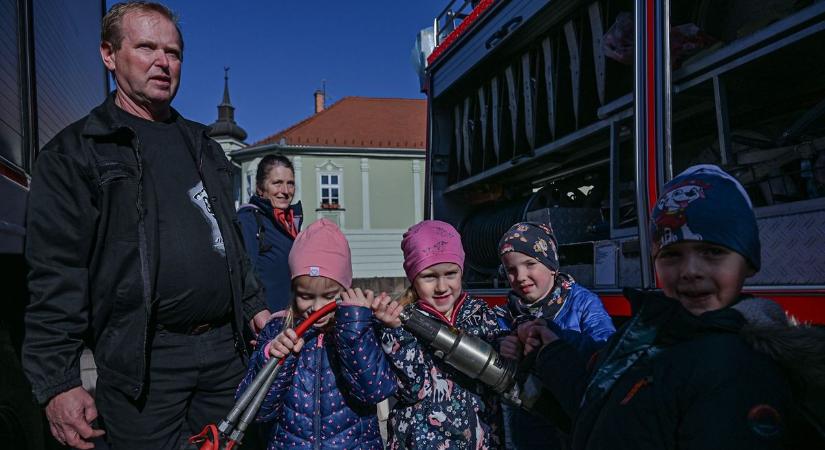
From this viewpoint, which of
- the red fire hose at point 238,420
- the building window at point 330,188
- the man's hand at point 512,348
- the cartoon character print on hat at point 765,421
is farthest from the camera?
the building window at point 330,188

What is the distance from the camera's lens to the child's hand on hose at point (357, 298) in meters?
1.77

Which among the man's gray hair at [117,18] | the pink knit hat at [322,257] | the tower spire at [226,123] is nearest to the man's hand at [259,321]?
the pink knit hat at [322,257]

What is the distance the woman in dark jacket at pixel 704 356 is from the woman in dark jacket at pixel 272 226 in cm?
239

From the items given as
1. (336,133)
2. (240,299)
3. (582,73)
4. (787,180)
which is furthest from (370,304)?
(336,133)

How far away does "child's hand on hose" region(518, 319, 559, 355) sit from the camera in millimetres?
1563

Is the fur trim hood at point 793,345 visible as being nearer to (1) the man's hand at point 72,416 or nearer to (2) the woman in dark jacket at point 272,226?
(1) the man's hand at point 72,416

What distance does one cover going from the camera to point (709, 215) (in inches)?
46.8

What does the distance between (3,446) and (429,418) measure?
4.59 feet

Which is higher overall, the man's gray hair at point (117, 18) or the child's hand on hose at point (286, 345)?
the man's gray hair at point (117, 18)

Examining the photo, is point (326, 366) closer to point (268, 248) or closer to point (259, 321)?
point (259, 321)

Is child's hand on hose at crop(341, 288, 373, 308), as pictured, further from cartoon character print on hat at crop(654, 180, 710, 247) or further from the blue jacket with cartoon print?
cartoon character print on hat at crop(654, 180, 710, 247)

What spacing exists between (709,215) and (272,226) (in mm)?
2834

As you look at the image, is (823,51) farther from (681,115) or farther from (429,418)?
(429,418)

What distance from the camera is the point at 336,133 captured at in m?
27.0
